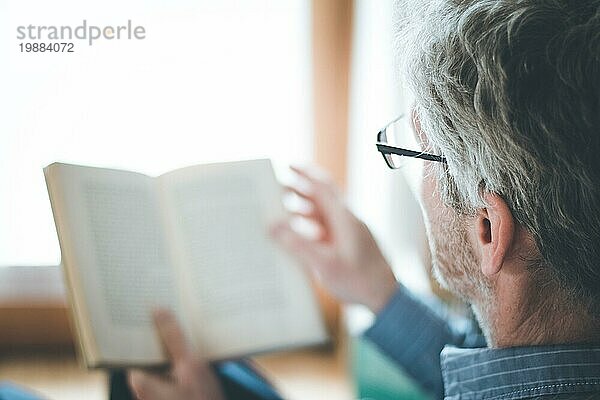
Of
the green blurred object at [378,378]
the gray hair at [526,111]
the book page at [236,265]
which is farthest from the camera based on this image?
the green blurred object at [378,378]

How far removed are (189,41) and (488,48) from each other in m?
0.78

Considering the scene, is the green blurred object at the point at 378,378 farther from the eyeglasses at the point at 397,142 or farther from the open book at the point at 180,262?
the eyeglasses at the point at 397,142

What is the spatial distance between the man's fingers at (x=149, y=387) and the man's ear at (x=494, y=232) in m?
0.39

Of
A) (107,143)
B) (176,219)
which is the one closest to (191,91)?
(107,143)

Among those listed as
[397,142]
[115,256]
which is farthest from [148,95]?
[397,142]

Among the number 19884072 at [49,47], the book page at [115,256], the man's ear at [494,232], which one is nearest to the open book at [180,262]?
the book page at [115,256]

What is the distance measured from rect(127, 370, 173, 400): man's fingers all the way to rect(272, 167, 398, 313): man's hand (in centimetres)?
24

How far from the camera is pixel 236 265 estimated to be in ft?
3.44

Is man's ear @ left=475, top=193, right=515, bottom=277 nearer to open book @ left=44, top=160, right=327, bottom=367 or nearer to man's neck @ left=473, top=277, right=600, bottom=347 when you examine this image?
man's neck @ left=473, top=277, right=600, bottom=347

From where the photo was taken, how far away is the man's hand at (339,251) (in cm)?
108

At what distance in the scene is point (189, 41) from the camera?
1.37 metres

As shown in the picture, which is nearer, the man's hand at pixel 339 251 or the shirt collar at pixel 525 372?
the shirt collar at pixel 525 372

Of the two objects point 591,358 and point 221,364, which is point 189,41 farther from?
point 591,358

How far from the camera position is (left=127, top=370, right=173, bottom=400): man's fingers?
0.95 meters
